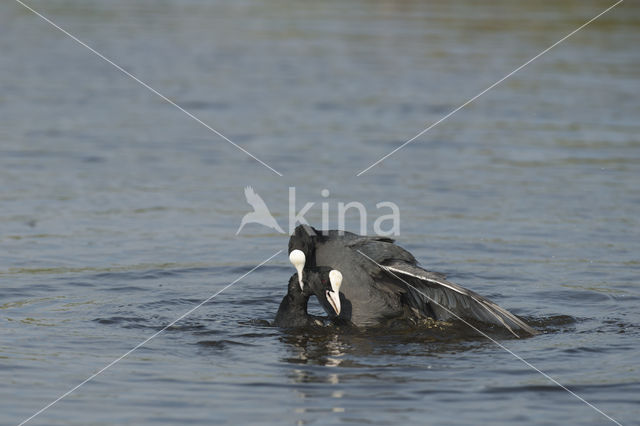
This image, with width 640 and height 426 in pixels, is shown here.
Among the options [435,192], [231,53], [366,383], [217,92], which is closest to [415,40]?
[231,53]

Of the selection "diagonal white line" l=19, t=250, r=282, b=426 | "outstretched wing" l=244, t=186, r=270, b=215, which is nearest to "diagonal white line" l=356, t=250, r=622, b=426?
"diagonal white line" l=19, t=250, r=282, b=426

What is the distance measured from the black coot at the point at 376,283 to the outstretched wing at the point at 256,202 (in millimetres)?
2816

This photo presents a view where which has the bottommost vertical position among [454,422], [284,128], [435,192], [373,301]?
[454,422]

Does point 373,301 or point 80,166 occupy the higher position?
point 80,166

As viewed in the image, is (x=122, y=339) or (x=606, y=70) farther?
(x=606, y=70)

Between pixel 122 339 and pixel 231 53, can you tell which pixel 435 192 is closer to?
pixel 122 339

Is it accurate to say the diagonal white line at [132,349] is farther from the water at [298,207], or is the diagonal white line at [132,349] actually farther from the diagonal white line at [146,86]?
the diagonal white line at [146,86]

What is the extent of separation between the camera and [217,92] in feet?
53.0

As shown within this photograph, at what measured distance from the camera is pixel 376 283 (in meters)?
7.84

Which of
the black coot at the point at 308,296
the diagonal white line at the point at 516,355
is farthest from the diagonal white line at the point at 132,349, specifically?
the diagonal white line at the point at 516,355

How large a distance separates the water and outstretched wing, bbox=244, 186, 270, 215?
0.40ft

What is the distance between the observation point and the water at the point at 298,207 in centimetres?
636

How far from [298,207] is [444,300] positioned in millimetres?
3247

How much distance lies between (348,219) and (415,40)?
1171 cm
